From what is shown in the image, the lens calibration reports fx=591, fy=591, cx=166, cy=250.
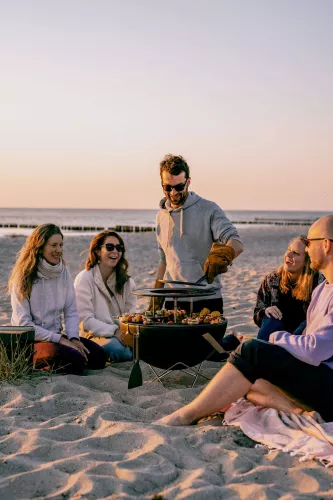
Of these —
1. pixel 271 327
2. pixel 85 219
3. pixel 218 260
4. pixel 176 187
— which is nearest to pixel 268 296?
pixel 271 327

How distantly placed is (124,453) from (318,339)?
143 cm

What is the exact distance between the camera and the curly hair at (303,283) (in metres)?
5.53

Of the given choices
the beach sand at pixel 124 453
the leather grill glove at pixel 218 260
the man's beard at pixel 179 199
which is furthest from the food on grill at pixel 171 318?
the man's beard at pixel 179 199

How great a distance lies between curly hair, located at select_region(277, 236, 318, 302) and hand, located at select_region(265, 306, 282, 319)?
22 centimetres

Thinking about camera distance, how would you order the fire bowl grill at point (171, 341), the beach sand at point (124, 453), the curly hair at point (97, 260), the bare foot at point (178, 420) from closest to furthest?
the beach sand at point (124, 453), the bare foot at point (178, 420), the fire bowl grill at point (171, 341), the curly hair at point (97, 260)

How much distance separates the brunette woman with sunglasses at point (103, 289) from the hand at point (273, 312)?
1597mm

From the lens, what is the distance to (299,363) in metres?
3.94

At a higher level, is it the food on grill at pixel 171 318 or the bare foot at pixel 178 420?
the food on grill at pixel 171 318

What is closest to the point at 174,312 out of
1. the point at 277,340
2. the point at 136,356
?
the point at 136,356

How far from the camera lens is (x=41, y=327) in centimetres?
586

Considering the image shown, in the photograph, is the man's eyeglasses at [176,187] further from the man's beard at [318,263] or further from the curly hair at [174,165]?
the man's beard at [318,263]

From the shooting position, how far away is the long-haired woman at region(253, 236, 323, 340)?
5.57 m

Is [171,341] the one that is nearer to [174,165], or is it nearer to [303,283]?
[303,283]

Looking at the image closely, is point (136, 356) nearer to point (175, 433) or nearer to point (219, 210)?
Answer: point (175, 433)
